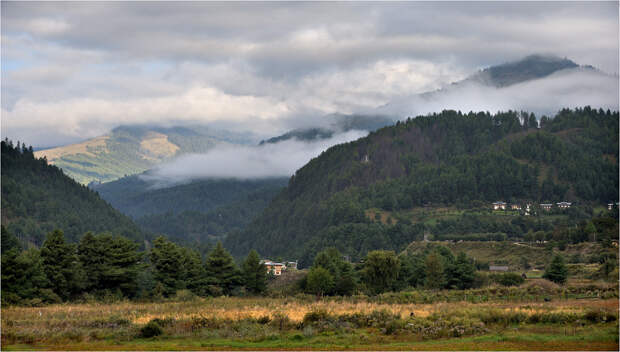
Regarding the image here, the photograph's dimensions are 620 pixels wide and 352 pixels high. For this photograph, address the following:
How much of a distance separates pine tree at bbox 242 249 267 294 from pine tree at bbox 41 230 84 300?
2157cm

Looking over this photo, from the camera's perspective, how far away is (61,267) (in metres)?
79.2

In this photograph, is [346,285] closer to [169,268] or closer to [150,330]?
[169,268]

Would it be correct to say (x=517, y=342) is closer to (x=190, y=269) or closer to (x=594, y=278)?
(x=190, y=269)

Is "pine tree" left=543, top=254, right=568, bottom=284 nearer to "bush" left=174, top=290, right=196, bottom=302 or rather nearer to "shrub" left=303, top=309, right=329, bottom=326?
"bush" left=174, top=290, right=196, bottom=302

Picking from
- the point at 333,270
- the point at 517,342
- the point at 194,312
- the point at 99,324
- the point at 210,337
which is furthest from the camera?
the point at 333,270

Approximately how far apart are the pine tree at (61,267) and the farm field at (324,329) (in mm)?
15644

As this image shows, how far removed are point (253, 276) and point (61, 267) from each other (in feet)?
80.9

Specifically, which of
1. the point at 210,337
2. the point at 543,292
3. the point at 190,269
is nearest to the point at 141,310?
the point at 210,337

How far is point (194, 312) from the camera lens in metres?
58.5

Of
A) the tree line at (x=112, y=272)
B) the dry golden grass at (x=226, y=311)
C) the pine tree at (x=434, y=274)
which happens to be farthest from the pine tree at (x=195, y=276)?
the pine tree at (x=434, y=274)

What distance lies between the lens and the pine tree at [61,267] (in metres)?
78.0

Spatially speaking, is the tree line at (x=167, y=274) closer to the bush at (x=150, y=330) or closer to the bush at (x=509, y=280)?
the bush at (x=509, y=280)

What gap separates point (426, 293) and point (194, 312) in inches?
1280

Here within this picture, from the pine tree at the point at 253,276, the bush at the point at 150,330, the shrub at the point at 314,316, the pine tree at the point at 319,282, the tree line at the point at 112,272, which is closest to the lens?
the bush at the point at 150,330
